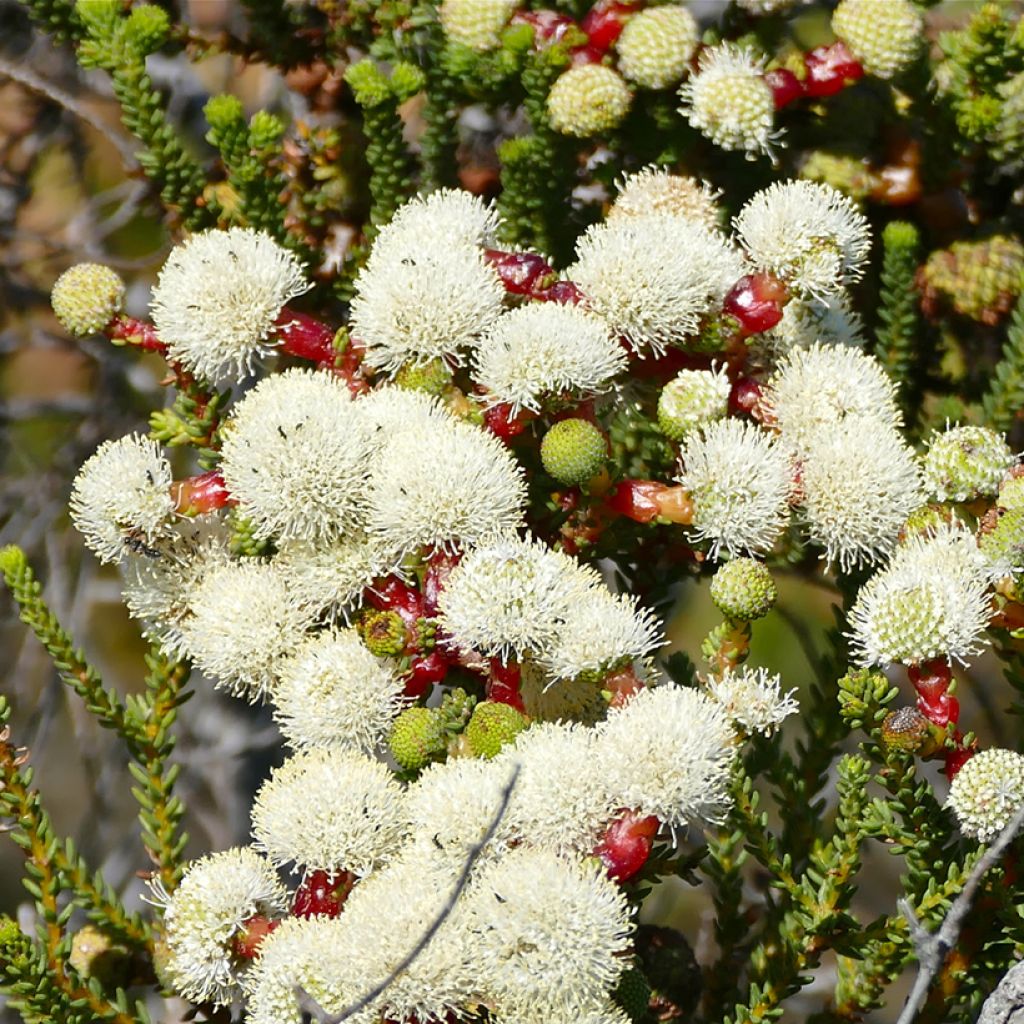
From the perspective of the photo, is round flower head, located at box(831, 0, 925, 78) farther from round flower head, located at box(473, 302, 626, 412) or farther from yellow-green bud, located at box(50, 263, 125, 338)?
yellow-green bud, located at box(50, 263, 125, 338)

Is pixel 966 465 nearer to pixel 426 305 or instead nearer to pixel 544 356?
pixel 544 356

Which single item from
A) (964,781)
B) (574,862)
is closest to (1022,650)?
(964,781)

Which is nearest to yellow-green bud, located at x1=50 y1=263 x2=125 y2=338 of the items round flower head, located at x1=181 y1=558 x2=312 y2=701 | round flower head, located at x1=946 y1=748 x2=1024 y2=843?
round flower head, located at x1=181 y1=558 x2=312 y2=701

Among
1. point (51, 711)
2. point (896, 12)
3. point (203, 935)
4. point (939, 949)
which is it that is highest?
point (896, 12)

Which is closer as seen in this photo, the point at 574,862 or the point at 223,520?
the point at 574,862

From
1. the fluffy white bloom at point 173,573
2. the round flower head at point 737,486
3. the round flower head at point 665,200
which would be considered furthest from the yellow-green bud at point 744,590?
the fluffy white bloom at point 173,573

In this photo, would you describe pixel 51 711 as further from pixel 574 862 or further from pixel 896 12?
pixel 896 12

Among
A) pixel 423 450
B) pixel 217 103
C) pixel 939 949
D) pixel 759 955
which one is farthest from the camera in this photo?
pixel 217 103
